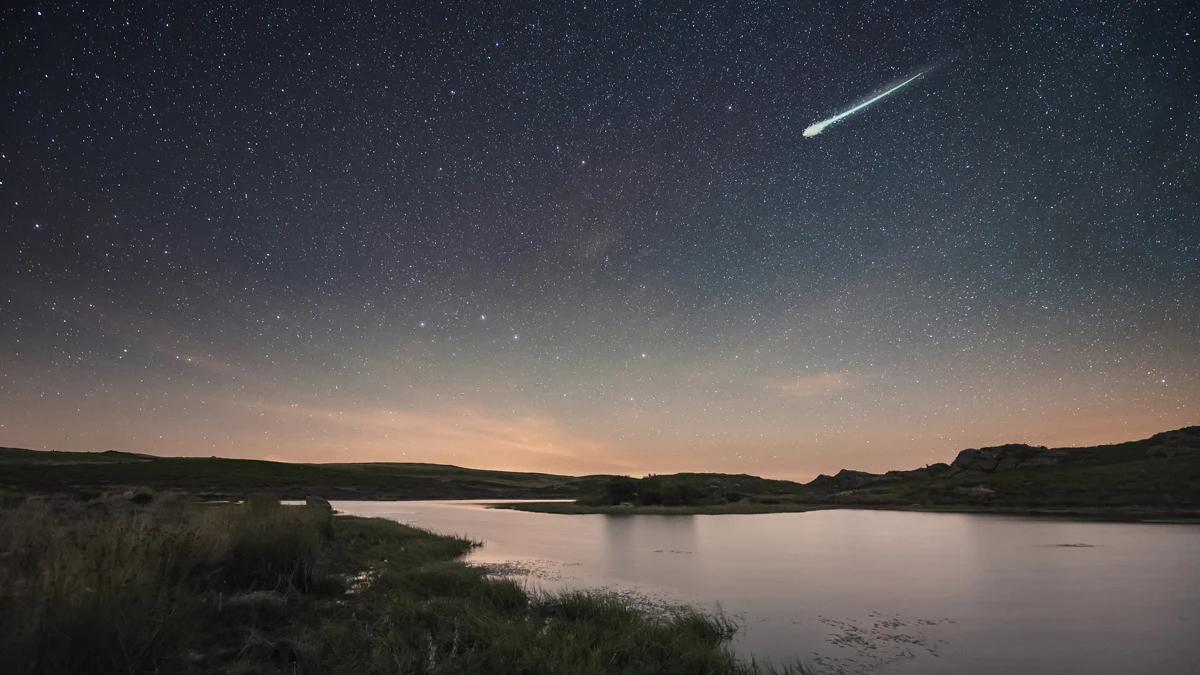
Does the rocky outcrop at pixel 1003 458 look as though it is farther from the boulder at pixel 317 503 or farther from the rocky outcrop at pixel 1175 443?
the boulder at pixel 317 503

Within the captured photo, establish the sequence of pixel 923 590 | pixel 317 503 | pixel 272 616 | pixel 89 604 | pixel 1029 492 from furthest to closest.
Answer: pixel 1029 492
pixel 317 503
pixel 923 590
pixel 272 616
pixel 89 604

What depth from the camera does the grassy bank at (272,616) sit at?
615 cm

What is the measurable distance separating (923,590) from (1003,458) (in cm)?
11969

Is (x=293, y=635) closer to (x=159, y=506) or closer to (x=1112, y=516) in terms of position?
(x=159, y=506)

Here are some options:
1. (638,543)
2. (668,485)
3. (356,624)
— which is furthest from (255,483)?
(356,624)

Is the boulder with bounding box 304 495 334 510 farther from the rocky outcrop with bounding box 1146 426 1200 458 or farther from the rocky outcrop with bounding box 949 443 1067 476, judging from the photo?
the rocky outcrop with bounding box 1146 426 1200 458

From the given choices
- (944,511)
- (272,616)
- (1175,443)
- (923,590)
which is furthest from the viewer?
(1175,443)

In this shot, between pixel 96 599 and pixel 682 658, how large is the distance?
7962 millimetres

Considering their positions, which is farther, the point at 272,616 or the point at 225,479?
the point at 225,479

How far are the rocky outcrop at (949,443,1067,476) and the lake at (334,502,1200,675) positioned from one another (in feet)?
282

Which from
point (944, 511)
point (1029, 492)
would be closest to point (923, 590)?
point (944, 511)

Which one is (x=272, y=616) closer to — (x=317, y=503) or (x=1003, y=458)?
(x=317, y=503)

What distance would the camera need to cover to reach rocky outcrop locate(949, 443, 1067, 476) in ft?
363

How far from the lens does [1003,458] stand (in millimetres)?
115000
